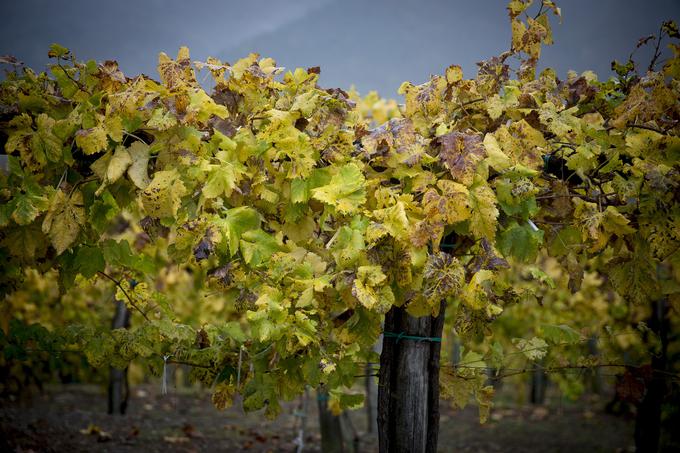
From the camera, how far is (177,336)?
93.0 inches

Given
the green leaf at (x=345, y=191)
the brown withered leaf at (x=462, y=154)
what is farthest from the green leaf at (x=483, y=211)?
the green leaf at (x=345, y=191)

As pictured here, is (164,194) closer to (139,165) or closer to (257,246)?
(139,165)

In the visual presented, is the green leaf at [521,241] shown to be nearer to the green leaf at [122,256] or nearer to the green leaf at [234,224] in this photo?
the green leaf at [234,224]

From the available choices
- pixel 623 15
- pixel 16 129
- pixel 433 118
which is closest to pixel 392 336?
pixel 433 118

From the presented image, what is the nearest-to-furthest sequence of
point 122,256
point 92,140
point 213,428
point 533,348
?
point 92,140 < point 122,256 < point 533,348 < point 213,428

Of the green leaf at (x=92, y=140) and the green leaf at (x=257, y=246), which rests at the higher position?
the green leaf at (x=92, y=140)

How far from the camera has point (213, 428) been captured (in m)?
8.46

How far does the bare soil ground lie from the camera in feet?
21.2

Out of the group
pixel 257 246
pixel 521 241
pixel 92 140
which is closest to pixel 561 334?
pixel 521 241

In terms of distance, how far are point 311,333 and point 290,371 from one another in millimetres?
416

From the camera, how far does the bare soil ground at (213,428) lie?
647cm

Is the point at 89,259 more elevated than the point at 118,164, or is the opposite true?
the point at 118,164

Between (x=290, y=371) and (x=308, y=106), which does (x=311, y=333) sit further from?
(x=308, y=106)

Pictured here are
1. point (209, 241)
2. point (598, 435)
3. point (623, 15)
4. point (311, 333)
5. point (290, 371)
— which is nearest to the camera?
point (209, 241)
